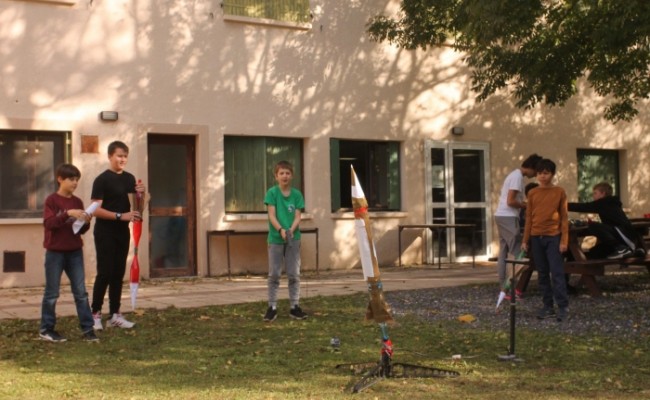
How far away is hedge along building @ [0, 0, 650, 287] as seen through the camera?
14109mm

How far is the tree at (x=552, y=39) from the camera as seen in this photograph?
10.5m

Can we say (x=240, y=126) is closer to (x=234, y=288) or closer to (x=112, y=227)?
(x=234, y=288)

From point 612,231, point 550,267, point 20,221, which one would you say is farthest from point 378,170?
point 550,267

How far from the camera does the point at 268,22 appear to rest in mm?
16016

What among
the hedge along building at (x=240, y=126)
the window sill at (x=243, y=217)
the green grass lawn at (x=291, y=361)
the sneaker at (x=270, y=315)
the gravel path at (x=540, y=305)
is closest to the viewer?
the green grass lawn at (x=291, y=361)

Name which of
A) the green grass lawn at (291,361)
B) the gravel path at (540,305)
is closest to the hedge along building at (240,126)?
the gravel path at (540,305)

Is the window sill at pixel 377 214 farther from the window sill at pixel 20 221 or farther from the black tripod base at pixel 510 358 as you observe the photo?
the black tripod base at pixel 510 358

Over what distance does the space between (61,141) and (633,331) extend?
365 inches

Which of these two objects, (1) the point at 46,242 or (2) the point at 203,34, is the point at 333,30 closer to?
(2) the point at 203,34

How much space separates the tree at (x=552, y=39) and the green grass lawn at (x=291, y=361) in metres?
3.75

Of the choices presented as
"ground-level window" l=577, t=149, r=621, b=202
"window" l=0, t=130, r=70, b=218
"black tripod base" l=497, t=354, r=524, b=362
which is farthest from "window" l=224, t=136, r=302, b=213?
"black tripod base" l=497, t=354, r=524, b=362

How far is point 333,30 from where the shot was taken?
55.3 feet

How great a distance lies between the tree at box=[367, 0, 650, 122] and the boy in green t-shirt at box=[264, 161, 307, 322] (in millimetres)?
3148

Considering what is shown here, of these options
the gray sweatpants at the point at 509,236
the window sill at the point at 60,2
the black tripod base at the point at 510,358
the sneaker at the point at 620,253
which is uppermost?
the window sill at the point at 60,2
